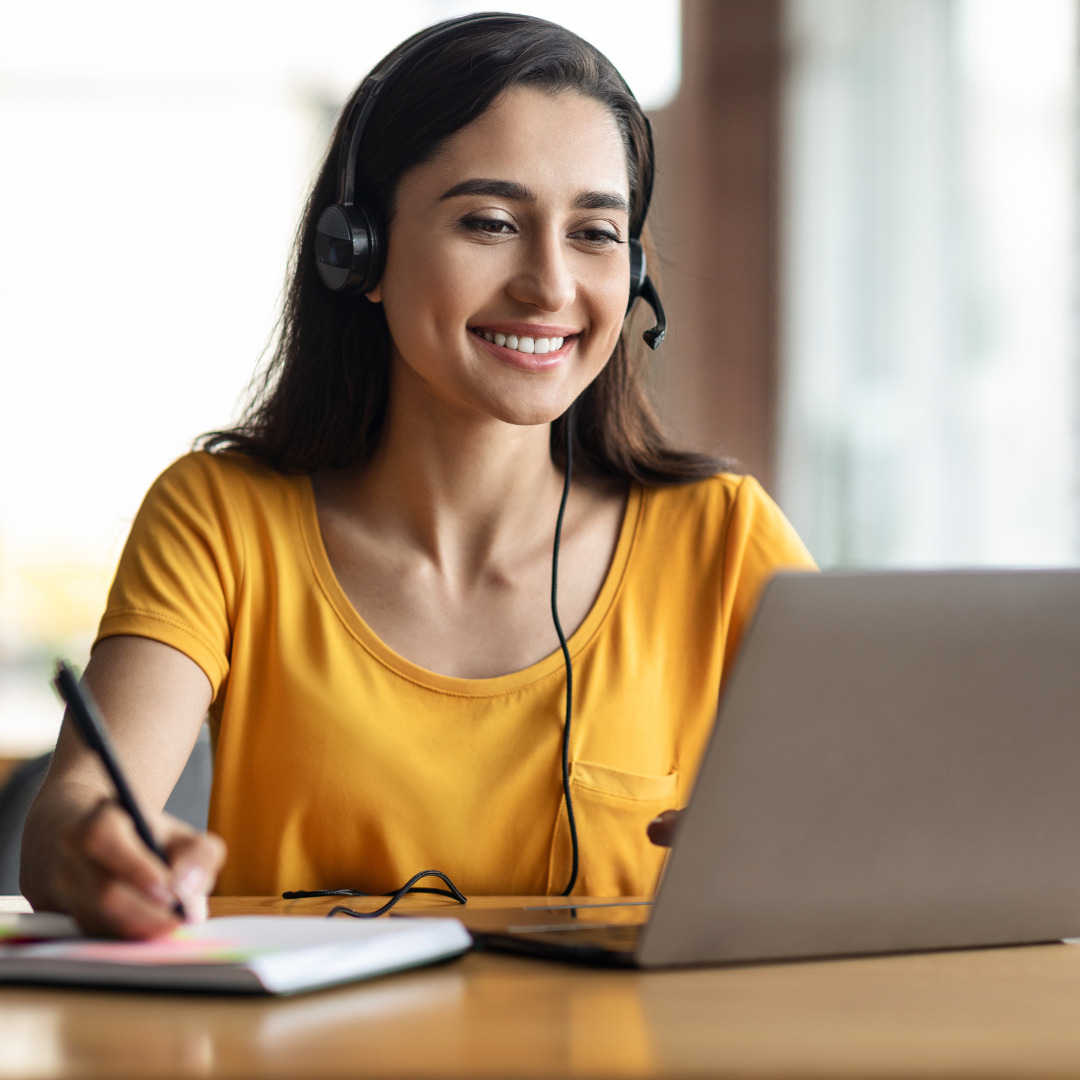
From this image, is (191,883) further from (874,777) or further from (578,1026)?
(874,777)

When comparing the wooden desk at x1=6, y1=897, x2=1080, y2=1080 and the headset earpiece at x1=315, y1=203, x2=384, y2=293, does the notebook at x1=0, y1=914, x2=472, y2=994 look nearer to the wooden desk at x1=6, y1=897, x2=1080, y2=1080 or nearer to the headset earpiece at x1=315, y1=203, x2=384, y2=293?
the wooden desk at x1=6, y1=897, x2=1080, y2=1080

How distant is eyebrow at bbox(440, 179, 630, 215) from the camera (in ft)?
4.22

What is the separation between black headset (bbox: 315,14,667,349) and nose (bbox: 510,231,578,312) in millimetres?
155

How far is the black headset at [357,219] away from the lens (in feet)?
4.40

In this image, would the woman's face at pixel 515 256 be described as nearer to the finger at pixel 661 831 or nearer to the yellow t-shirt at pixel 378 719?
the yellow t-shirt at pixel 378 719

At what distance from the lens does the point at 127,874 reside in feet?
2.43

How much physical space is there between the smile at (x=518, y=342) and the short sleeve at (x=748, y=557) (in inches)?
11.8

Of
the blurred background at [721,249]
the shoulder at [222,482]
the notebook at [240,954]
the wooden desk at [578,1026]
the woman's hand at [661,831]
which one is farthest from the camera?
the blurred background at [721,249]

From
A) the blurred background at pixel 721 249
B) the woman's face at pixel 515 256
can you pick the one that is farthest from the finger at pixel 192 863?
the blurred background at pixel 721 249

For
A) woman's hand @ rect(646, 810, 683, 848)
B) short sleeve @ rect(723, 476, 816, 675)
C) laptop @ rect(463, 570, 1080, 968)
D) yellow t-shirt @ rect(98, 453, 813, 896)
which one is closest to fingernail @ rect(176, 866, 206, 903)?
laptop @ rect(463, 570, 1080, 968)

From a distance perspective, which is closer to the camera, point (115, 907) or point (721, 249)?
point (115, 907)

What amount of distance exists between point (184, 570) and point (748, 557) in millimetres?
583

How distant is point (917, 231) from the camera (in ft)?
10.5

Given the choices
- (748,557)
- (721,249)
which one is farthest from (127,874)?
(721,249)
